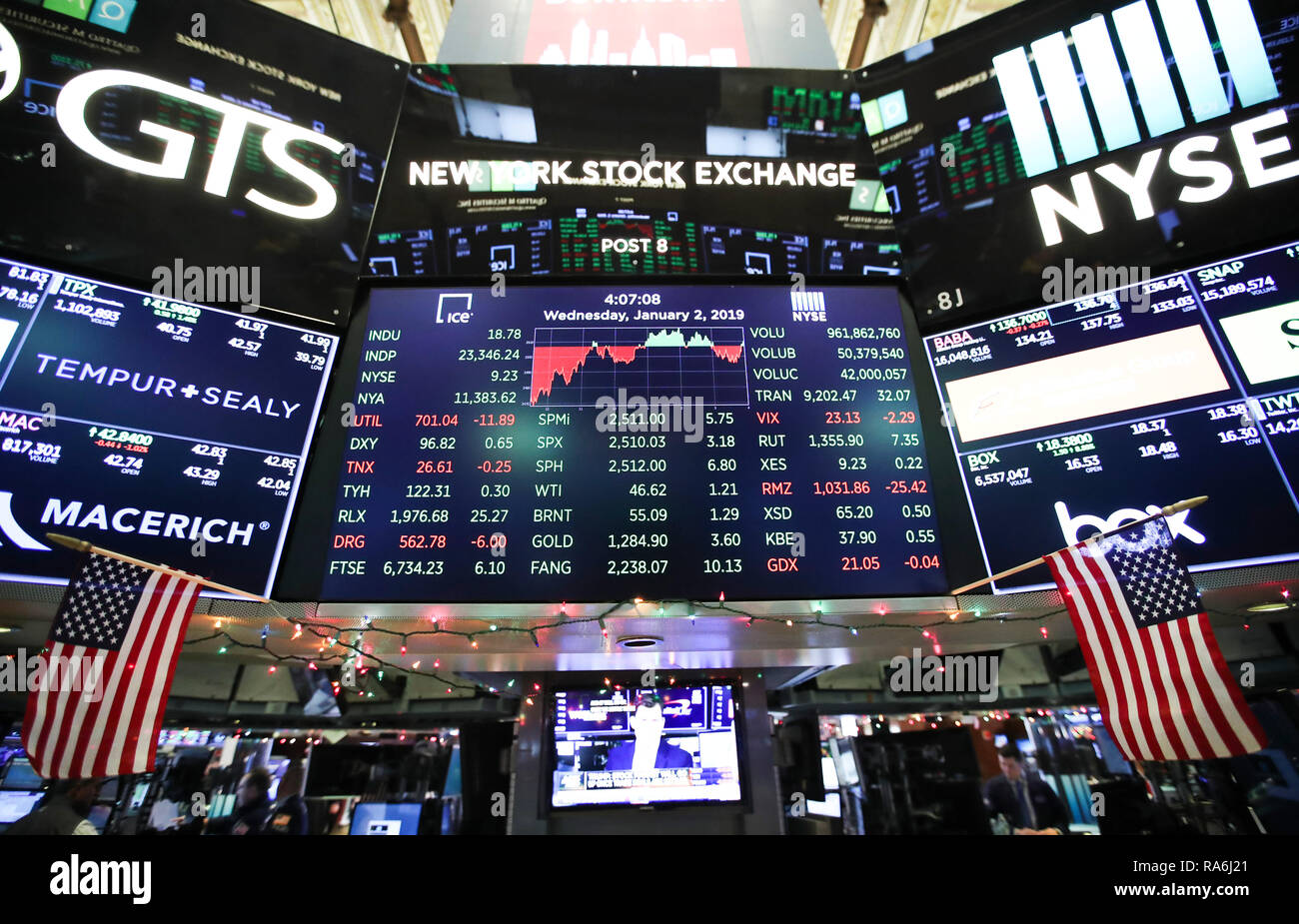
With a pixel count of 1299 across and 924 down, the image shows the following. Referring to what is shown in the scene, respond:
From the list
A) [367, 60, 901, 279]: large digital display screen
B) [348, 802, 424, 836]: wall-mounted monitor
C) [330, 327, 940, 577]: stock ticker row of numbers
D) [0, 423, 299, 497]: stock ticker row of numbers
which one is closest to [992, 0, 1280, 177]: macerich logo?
[367, 60, 901, 279]: large digital display screen

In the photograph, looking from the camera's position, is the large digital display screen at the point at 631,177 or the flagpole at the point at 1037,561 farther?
the large digital display screen at the point at 631,177

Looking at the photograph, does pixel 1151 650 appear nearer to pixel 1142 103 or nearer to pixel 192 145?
pixel 1142 103

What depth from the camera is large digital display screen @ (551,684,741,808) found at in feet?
15.1

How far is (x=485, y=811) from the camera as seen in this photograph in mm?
7305

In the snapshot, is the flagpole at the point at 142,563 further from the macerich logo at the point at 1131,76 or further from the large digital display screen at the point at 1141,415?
the macerich logo at the point at 1131,76

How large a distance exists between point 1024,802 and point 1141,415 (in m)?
6.21

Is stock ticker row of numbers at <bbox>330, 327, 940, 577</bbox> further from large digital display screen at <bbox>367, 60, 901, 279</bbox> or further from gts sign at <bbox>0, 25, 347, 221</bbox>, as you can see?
gts sign at <bbox>0, 25, 347, 221</bbox>

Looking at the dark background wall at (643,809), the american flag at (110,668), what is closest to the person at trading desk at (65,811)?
the american flag at (110,668)

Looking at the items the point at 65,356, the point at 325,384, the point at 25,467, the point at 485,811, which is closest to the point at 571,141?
the point at 325,384

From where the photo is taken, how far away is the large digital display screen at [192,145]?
388 cm

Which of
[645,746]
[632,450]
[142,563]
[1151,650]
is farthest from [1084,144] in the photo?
[142,563]

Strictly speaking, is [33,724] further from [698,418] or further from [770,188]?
[770,188]

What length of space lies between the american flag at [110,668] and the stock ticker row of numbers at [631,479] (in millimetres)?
793

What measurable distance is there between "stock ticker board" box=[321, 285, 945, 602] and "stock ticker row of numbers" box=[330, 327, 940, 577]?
10 mm
